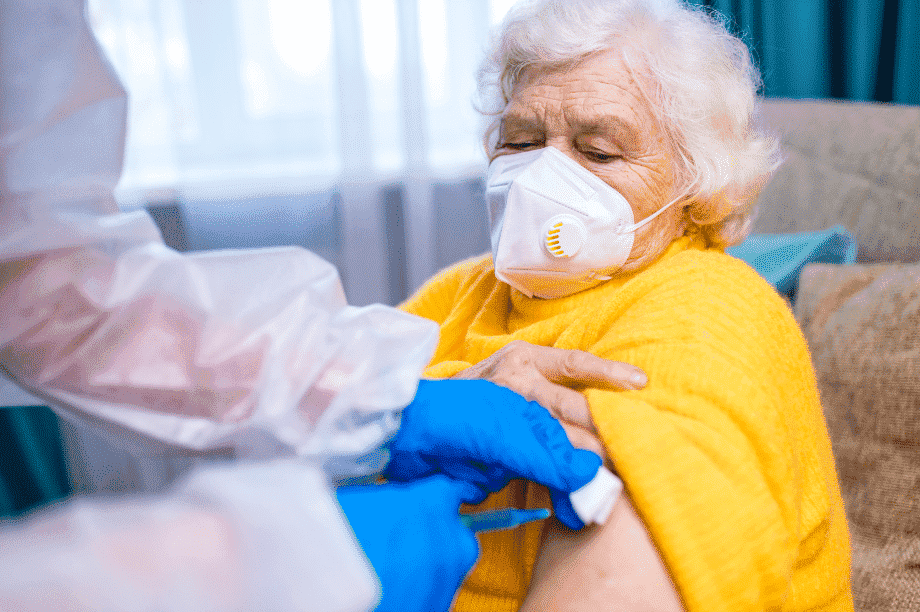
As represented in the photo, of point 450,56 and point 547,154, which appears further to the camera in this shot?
point 450,56

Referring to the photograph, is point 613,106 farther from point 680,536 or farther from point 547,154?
point 680,536

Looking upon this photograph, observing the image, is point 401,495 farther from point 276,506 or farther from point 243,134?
point 243,134

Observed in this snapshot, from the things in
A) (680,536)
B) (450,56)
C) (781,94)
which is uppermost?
(450,56)

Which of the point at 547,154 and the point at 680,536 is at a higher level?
the point at 547,154

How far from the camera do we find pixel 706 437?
63 cm

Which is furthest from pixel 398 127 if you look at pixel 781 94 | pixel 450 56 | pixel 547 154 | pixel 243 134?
pixel 547 154

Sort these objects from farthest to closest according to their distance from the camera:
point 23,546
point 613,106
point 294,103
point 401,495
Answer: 1. point 294,103
2. point 613,106
3. point 401,495
4. point 23,546

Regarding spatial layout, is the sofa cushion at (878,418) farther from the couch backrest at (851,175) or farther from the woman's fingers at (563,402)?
the woman's fingers at (563,402)

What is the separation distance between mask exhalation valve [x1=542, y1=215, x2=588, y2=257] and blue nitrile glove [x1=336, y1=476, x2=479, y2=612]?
41 centimetres

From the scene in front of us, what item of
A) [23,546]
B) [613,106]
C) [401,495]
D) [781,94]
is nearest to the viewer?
[23,546]

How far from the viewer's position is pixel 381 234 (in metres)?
2.22

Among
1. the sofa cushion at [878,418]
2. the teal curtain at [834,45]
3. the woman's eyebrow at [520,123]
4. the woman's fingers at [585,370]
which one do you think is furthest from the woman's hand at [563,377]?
the teal curtain at [834,45]

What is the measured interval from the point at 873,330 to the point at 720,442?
583mm

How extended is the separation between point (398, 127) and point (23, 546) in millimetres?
1913
